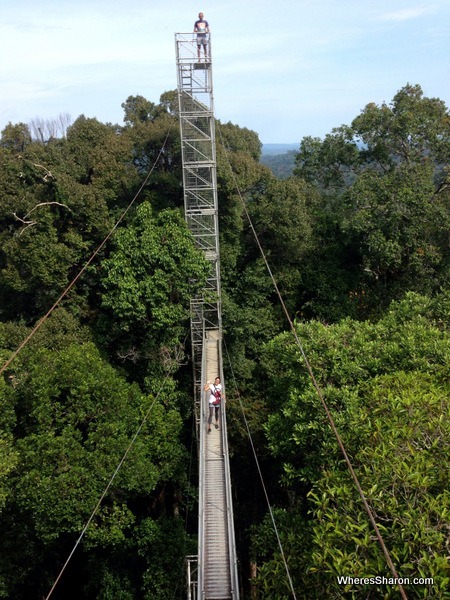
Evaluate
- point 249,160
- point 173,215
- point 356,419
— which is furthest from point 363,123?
point 356,419

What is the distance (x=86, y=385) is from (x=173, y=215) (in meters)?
5.07

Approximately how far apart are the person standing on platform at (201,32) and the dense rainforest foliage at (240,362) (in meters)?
3.71

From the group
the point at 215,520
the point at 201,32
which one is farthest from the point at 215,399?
the point at 201,32

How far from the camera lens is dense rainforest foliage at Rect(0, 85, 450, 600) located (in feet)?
24.3

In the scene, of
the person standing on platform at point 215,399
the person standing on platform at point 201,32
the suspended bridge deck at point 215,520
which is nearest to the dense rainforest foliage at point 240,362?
the suspended bridge deck at point 215,520

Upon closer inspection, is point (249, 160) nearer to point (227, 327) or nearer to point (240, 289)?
point (240, 289)

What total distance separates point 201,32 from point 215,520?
1210 centimetres

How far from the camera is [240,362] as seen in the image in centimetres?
1545

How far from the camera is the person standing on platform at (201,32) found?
1391cm

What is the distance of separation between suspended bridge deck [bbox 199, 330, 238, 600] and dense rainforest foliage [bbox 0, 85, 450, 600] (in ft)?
2.85

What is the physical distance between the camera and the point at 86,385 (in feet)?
36.4
